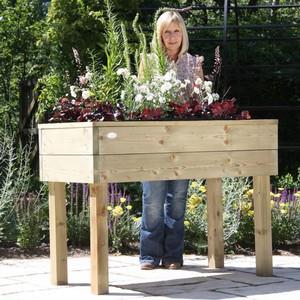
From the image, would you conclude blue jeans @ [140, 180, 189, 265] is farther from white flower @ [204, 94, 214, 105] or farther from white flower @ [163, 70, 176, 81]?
white flower @ [163, 70, 176, 81]

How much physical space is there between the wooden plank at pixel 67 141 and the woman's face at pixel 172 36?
1.17 metres

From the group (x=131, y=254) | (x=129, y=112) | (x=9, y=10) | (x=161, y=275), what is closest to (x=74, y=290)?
(x=161, y=275)

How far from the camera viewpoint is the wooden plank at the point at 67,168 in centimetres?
485

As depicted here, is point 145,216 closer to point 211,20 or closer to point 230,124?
point 230,124

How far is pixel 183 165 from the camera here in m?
5.17

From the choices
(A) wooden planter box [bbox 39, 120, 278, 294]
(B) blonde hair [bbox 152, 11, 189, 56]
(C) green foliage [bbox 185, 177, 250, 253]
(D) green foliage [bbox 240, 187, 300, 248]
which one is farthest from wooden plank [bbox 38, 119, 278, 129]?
(D) green foliage [bbox 240, 187, 300, 248]

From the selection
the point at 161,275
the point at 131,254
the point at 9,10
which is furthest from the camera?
the point at 9,10

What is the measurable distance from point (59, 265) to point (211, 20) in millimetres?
7258

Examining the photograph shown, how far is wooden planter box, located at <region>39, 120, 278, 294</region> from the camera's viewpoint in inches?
192

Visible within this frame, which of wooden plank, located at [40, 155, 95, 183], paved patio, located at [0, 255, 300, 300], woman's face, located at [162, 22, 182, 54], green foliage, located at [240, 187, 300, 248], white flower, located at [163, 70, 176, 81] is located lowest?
paved patio, located at [0, 255, 300, 300]

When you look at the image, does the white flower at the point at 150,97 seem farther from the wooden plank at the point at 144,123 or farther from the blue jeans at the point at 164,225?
the blue jeans at the point at 164,225

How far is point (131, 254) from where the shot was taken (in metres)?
6.84

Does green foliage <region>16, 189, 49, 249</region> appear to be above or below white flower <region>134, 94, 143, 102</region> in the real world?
below

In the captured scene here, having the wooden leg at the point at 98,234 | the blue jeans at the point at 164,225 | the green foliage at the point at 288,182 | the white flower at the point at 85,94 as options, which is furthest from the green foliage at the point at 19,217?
the green foliage at the point at 288,182
